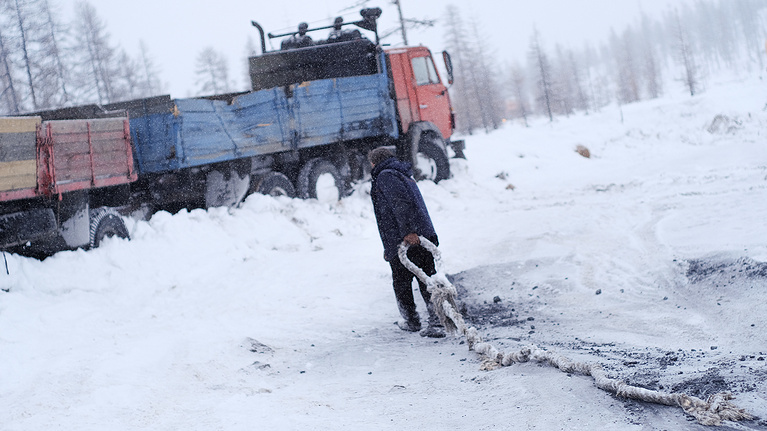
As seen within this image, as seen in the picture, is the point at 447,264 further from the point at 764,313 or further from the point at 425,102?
the point at 425,102

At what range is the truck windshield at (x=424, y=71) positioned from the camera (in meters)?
14.5

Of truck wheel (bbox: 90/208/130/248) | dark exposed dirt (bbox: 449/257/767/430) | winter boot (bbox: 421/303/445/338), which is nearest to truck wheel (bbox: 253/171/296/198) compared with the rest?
truck wheel (bbox: 90/208/130/248)

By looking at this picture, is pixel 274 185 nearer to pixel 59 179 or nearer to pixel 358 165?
pixel 358 165

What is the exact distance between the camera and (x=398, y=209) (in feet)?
18.3

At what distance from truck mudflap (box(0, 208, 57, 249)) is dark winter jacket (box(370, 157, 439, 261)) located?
13.7 feet

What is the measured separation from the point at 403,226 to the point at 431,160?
9987mm

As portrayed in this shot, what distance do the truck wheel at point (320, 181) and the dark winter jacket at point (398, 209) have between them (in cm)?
703

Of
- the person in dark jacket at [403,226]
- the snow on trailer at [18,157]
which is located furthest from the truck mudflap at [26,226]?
the person in dark jacket at [403,226]

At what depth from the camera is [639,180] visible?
14.7 meters

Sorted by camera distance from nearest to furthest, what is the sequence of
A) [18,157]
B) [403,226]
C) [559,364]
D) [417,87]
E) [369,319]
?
1. [559,364]
2. [403,226]
3. [369,319]
4. [18,157]
5. [417,87]

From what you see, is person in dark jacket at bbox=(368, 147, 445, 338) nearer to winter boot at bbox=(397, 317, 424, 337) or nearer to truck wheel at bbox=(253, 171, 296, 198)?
winter boot at bbox=(397, 317, 424, 337)

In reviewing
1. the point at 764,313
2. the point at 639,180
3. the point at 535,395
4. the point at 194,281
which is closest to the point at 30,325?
the point at 194,281

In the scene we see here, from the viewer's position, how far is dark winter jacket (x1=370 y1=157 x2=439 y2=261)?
18.2 ft

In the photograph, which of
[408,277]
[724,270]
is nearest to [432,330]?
[408,277]
